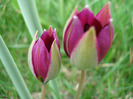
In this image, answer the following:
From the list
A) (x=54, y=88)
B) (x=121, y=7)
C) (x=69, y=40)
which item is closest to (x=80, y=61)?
(x=69, y=40)

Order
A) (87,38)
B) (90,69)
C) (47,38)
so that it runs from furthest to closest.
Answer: (90,69)
(47,38)
(87,38)

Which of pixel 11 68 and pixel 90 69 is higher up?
pixel 11 68

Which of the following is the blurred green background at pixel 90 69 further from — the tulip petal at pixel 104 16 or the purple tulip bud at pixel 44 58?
the tulip petal at pixel 104 16

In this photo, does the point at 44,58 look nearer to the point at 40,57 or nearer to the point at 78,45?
the point at 40,57

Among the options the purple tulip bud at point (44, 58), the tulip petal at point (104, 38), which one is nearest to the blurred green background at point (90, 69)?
the purple tulip bud at point (44, 58)

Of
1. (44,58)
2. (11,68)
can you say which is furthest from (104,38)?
(11,68)

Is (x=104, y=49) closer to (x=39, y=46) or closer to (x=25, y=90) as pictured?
(x=39, y=46)

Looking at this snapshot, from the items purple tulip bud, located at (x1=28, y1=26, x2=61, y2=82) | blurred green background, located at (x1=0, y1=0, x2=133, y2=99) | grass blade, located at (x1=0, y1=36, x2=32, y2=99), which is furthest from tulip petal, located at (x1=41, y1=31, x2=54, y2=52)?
blurred green background, located at (x1=0, y1=0, x2=133, y2=99)
